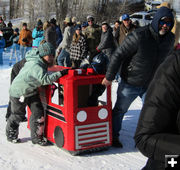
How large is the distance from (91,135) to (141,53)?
1.16 m

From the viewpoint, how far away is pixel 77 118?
355 cm

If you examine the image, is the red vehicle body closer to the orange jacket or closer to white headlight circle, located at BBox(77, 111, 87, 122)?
white headlight circle, located at BBox(77, 111, 87, 122)

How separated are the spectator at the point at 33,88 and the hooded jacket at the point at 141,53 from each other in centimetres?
72

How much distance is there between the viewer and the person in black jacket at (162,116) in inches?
50.9

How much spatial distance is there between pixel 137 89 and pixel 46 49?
124 centimetres

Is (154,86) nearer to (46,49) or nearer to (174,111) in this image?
(174,111)

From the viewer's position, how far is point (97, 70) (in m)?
3.95

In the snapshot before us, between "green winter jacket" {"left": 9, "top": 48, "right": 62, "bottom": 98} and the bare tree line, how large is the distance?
20.0 m

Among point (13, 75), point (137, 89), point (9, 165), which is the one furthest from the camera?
point (13, 75)

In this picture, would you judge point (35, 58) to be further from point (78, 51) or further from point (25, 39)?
point (25, 39)

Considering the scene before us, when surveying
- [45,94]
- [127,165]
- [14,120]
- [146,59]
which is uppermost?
[146,59]

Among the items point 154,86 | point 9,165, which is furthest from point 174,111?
point 9,165

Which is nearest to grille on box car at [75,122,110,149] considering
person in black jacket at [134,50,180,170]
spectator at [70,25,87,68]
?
person in black jacket at [134,50,180,170]

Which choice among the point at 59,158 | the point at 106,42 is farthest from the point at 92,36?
the point at 59,158
